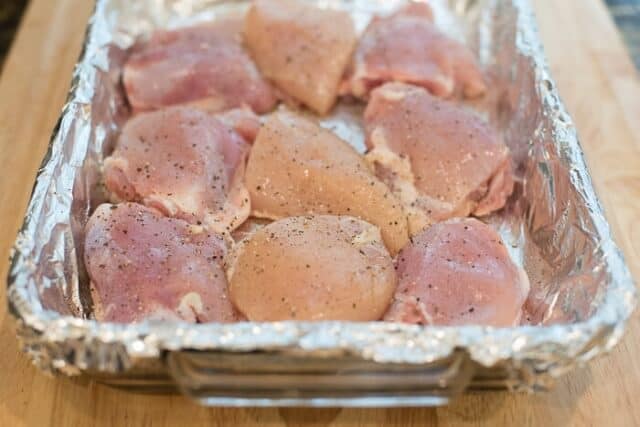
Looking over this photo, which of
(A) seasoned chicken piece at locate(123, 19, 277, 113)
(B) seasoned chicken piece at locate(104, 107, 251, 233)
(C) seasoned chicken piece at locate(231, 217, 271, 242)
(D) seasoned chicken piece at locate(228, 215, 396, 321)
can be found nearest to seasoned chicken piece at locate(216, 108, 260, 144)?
(B) seasoned chicken piece at locate(104, 107, 251, 233)

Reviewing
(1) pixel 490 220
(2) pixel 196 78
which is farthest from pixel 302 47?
(1) pixel 490 220

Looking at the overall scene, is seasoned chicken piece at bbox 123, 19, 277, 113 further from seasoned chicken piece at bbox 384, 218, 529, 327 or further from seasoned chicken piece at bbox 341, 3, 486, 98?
seasoned chicken piece at bbox 384, 218, 529, 327

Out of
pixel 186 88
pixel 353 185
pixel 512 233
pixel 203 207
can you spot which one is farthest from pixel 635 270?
pixel 186 88

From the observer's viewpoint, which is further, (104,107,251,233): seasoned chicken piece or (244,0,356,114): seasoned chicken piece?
(244,0,356,114): seasoned chicken piece

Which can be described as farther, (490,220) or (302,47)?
(302,47)

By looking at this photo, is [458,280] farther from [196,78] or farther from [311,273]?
[196,78]

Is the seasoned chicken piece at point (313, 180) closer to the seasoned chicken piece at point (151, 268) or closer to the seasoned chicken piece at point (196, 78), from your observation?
the seasoned chicken piece at point (151, 268)

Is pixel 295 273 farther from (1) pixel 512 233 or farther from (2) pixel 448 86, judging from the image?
(2) pixel 448 86
